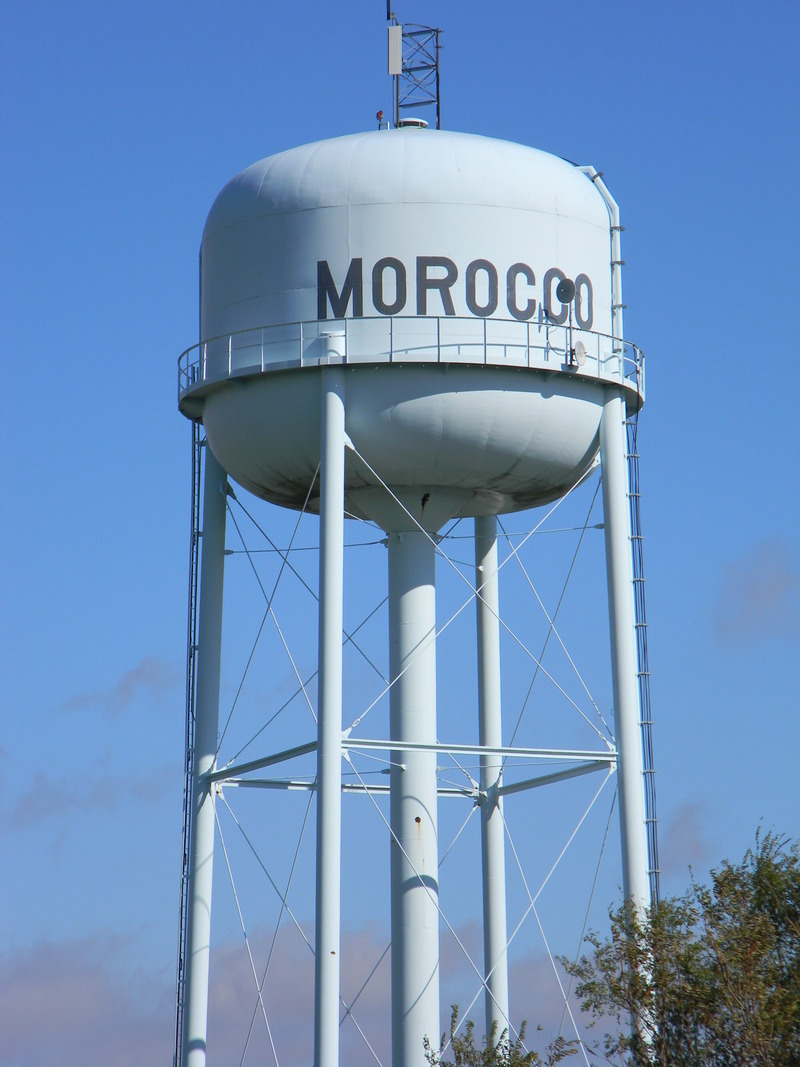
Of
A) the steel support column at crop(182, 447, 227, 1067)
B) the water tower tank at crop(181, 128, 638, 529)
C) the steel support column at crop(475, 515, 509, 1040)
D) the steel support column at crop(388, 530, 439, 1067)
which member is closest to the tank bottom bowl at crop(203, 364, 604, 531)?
the water tower tank at crop(181, 128, 638, 529)

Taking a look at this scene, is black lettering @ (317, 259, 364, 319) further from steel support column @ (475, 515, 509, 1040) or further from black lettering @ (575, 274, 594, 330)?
steel support column @ (475, 515, 509, 1040)

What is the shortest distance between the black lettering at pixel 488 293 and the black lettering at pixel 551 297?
0.64m

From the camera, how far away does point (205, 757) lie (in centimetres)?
2445

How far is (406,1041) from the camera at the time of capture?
23734mm

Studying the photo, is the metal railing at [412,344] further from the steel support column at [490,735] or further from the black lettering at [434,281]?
the steel support column at [490,735]

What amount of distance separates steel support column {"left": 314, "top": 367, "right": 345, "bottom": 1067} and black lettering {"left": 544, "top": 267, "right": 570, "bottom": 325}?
2484 mm

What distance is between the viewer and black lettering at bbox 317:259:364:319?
23031mm

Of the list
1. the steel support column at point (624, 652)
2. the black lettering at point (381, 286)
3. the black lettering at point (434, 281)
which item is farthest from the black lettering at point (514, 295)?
the steel support column at point (624, 652)

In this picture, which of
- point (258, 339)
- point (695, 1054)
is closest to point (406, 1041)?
point (695, 1054)

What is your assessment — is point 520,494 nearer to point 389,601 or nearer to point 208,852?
point 389,601

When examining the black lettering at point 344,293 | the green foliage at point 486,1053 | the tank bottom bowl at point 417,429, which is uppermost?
the black lettering at point 344,293

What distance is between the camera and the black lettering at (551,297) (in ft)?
76.8

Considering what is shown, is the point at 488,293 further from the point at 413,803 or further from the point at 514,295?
the point at 413,803

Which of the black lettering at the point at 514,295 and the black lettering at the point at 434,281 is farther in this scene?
the black lettering at the point at 514,295
